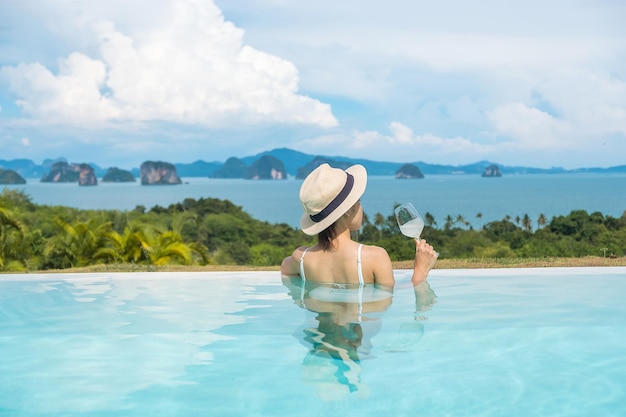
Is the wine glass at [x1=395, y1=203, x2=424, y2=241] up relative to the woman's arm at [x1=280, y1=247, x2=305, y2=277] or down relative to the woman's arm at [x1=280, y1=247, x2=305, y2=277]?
up

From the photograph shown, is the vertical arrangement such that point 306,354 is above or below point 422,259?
below

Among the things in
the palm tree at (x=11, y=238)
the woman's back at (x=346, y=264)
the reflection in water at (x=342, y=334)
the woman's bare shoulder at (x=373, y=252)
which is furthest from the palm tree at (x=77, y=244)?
the woman's bare shoulder at (x=373, y=252)

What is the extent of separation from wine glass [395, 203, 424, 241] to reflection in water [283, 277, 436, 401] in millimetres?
601

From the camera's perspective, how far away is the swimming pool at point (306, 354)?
3.86 meters

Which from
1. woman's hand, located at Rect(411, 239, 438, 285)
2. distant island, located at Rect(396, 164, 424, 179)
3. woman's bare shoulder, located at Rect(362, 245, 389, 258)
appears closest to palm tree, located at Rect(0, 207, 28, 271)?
woman's bare shoulder, located at Rect(362, 245, 389, 258)

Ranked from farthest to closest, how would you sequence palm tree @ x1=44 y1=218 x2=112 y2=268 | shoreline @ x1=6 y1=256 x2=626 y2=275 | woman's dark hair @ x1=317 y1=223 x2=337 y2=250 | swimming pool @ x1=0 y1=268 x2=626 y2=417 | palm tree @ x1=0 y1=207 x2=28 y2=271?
palm tree @ x1=0 y1=207 x2=28 y2=271 → palm tree @ x1=44 y1=218 x2=112 y2=268 → shoreline @ x1=6 y1=256 x2=626 y2=275 → woman's dark hair @ x1=317 y1=223 x2=337 y2=250 → swimming pool @ x1=0 y1=268 x2=626 y2=417

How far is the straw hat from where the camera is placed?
14.0 ft

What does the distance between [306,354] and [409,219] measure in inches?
43.0

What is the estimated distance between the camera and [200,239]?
23.5 m

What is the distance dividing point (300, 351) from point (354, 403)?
0.94 m

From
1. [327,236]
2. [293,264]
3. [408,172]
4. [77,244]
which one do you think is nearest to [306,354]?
[293,264]

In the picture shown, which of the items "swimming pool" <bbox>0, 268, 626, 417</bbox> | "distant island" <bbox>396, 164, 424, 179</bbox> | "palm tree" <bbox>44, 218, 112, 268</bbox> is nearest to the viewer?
"swimming pool" <bbox>0, 268, 626, 417</bbox>

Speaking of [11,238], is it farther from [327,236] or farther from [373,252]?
[373,252]

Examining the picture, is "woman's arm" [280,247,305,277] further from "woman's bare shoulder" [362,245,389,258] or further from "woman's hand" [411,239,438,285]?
"woman's hand" [411,239,438,285]
